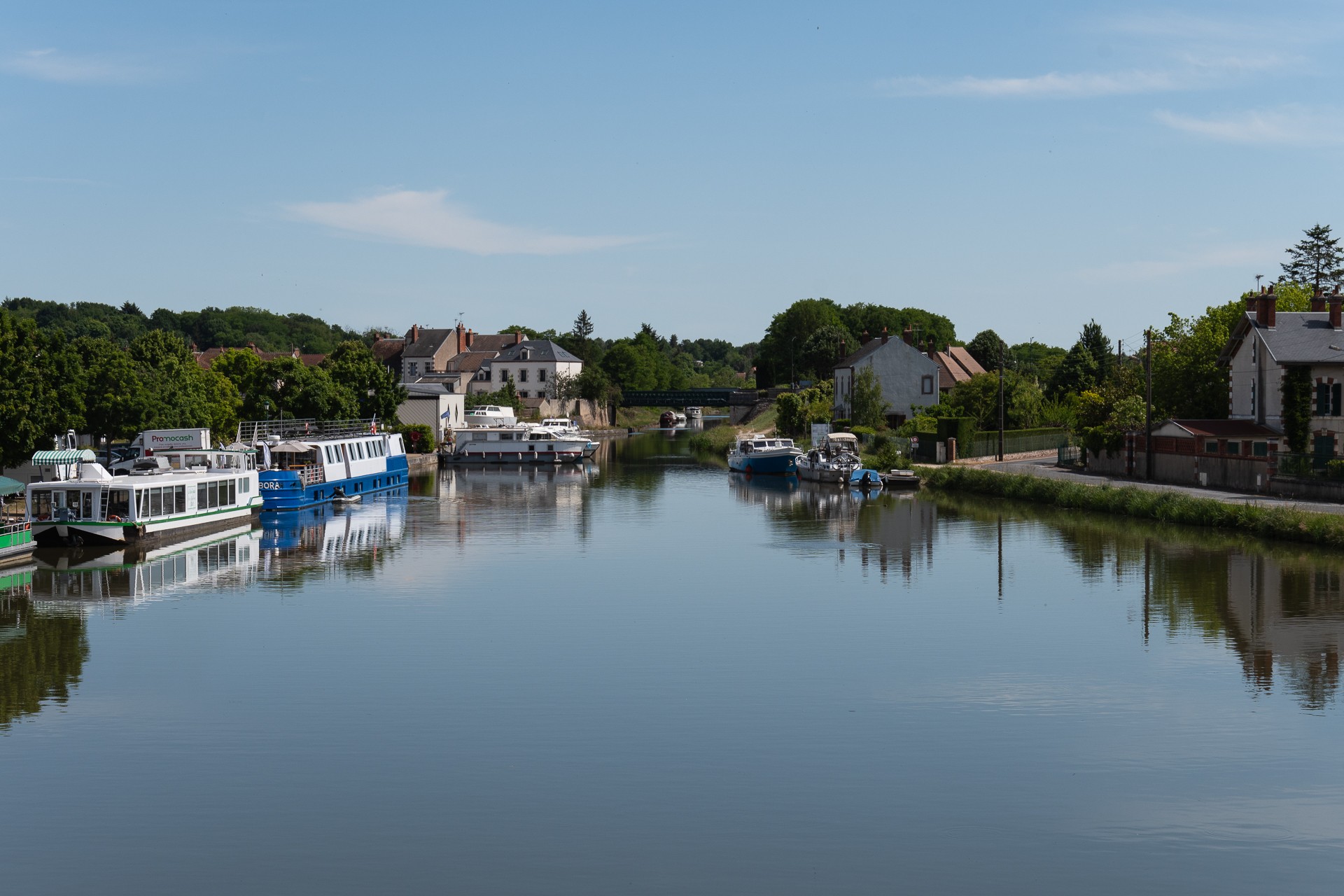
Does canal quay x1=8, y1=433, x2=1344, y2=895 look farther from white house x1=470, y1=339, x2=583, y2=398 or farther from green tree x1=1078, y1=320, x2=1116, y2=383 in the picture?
white house x1=470, y1=339, x2=583, y2=398

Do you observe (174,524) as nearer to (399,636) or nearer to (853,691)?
(399,636)

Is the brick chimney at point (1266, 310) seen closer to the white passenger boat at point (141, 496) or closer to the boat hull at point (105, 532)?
the white passenger boat at point (141, 496)

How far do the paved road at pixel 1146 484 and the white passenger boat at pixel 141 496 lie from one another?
37.6 meters

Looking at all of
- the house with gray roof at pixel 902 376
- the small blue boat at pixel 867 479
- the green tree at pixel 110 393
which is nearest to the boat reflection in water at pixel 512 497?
the small blue boat at pixel 867 479

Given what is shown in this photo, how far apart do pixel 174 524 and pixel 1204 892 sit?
4145 centimetres

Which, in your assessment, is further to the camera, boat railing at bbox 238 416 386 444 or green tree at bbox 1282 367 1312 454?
boat railing at bbox 238 416 386 444

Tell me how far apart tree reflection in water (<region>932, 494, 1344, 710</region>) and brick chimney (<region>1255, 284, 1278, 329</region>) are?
1556 cm

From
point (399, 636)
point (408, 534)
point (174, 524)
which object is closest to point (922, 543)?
point (408, 534)

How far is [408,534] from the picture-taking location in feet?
177

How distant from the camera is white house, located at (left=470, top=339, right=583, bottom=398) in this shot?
163750 mm

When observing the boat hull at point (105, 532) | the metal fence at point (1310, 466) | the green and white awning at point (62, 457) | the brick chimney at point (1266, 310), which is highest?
the brick chimney at point (1266, 310)

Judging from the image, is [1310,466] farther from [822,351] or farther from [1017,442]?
[822,351]

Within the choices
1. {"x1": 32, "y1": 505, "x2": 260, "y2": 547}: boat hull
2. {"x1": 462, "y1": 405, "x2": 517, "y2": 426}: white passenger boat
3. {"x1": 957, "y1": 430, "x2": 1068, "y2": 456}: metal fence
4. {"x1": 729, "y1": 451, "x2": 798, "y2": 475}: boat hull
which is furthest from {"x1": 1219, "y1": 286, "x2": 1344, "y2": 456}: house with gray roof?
{"x1": 462, "y1": 405, "x2": 517, "y2": 426}: white passenger boat

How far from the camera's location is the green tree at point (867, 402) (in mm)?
103938
